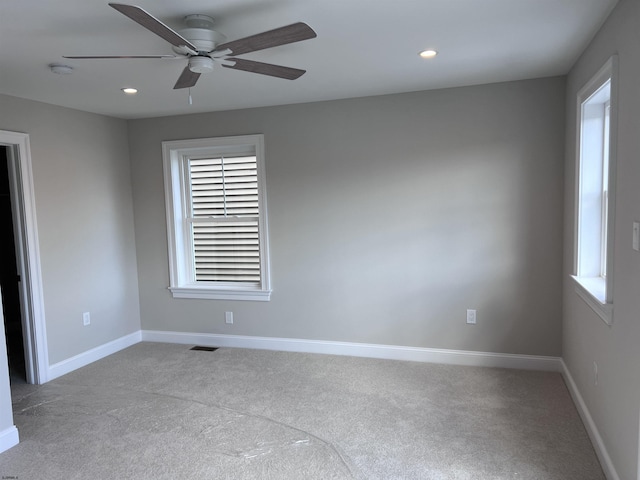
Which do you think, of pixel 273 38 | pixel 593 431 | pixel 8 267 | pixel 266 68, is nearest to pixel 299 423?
pixel 593 431

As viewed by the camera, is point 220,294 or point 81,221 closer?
point 81,221

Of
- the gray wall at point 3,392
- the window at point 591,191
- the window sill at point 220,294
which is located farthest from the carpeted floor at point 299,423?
the window at point 591,191

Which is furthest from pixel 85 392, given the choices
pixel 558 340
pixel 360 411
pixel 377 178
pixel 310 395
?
pixel 558 340

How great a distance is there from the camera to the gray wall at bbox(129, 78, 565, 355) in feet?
11.5

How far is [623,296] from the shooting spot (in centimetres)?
201

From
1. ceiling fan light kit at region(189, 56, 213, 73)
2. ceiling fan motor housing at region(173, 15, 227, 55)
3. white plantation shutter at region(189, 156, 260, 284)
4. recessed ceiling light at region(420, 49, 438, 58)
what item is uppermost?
recessed ceiling light at region(420, 49, 438, 58)

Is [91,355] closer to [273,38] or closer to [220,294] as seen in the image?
[220,294]

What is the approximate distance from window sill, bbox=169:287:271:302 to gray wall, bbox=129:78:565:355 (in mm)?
73

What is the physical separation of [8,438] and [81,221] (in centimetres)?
198

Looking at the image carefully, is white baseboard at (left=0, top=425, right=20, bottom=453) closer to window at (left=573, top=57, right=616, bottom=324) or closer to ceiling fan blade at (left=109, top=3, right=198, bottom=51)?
ceiling fan blade at (left=109, top=3, right=198, bottom=51)

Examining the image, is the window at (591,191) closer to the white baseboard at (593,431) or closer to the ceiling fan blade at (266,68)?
the white baseboard at (593,431)

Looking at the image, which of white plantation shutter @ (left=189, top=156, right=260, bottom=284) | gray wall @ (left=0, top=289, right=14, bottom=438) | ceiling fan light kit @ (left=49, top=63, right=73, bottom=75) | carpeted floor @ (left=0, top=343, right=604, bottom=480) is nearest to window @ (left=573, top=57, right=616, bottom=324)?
carpeted floor @ (left=0, top=343, right=604, bottom=480)

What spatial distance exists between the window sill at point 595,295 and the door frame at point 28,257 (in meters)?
4.00

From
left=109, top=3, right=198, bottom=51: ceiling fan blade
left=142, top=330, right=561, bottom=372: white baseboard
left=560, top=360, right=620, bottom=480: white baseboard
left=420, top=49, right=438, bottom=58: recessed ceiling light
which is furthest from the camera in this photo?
left=142, top=330, right=561, bottom=372: white baseboard
